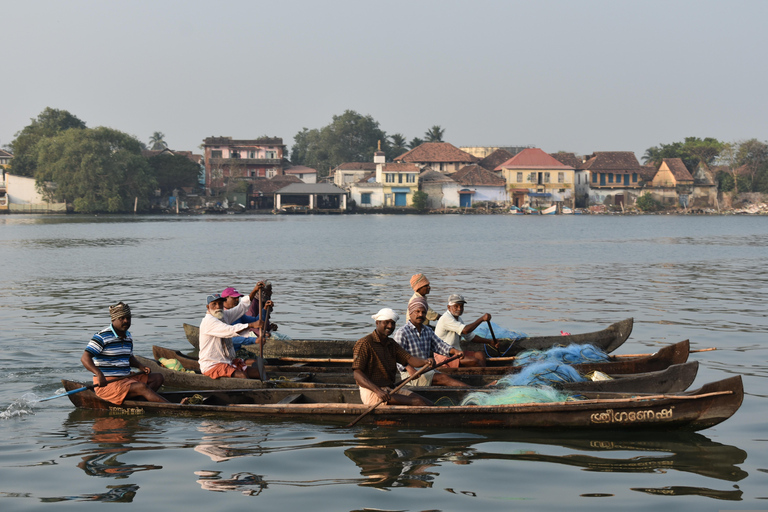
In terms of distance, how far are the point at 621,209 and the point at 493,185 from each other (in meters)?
14.3

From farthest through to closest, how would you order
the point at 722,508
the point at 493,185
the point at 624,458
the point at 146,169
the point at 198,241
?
1. the point at 493,185
2. the point at 146,169
3. the point at 198,241
4. the point at 624,458
5. the point at 722,508

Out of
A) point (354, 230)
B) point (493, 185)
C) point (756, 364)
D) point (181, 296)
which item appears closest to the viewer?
point (756, 364)

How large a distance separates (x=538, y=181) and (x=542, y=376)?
72991mm

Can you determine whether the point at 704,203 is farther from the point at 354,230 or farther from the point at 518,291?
the point at 518,291

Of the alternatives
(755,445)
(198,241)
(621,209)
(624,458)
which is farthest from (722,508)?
Answer: (621,209)

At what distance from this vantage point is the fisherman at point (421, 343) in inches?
344

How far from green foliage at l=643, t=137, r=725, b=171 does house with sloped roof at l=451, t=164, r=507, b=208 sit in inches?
779

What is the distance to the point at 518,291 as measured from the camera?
21.3 metres

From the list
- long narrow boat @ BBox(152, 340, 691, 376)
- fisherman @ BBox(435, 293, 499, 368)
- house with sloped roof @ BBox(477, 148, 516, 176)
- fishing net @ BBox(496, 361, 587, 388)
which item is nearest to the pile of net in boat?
long narrow boat @ BBox(152, 340, 691, 376)

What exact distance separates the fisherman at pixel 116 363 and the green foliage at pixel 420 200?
6973 centimetres

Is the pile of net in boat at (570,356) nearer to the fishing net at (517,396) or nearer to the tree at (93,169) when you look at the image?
the fishing net at (517,396)

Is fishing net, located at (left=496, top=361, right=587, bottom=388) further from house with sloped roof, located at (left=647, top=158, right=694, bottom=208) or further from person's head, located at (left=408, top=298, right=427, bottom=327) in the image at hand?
house with sloped roof, located at (left=647, top=158, right=694, bottom=208)

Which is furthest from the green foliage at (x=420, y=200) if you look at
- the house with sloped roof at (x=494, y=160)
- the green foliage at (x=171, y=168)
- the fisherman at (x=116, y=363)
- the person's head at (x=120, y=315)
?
the person's head at (x=120, y=315)

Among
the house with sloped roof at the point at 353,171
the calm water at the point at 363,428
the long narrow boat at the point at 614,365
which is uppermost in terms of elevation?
the house with sloped roof at the point at 353,171
